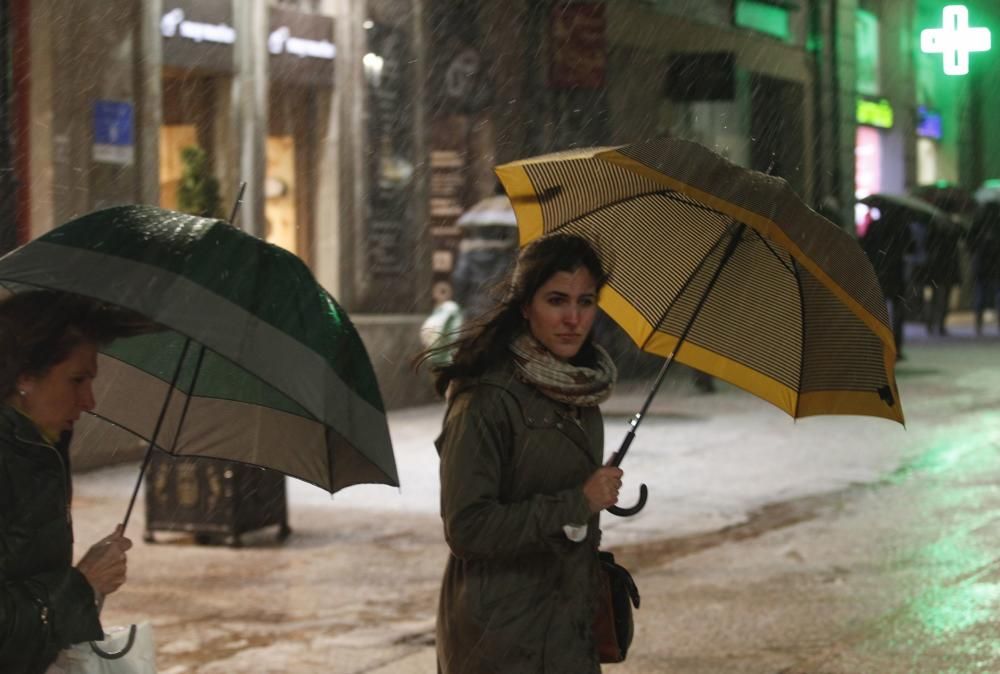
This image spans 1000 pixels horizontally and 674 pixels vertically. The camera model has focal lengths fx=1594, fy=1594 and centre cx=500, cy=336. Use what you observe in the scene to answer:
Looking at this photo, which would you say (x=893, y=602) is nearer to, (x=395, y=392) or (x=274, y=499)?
(x=274, y=499)

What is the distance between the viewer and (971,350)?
2384cm

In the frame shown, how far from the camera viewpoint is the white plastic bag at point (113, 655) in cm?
319

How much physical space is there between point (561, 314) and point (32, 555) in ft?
4.55

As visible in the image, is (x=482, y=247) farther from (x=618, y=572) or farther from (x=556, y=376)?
(x=556, y=376)

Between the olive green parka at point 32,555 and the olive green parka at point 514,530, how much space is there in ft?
3.07

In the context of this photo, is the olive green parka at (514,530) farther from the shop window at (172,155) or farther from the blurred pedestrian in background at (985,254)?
the blurred pedestrian in background at (985,254)

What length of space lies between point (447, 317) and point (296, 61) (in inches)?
155

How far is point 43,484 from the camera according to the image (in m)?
3.06

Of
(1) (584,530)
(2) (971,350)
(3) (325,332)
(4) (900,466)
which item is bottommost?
(2) (971,350)

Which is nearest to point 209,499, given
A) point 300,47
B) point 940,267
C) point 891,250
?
point 300,47

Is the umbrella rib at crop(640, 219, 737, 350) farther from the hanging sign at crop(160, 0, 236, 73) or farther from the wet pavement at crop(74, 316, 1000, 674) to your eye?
the hanging sign at crop(160, 0, 236, 73)

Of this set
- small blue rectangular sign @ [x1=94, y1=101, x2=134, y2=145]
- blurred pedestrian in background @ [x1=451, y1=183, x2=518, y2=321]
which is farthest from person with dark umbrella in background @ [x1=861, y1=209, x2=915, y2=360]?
small blue rectangular sign @ [x1=94, y1=101, x2=134, y2=145]

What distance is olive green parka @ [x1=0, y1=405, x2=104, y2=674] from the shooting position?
301cm

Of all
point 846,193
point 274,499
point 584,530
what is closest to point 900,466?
point 274,499
